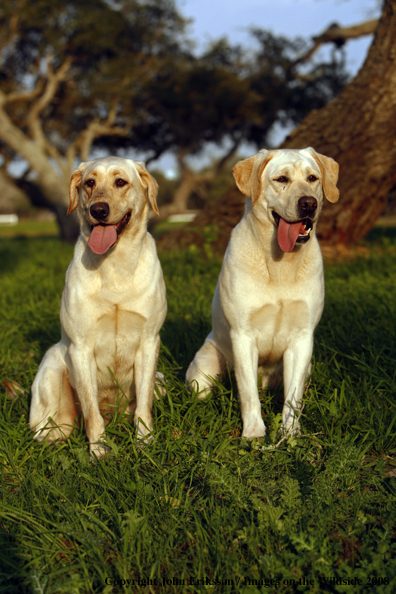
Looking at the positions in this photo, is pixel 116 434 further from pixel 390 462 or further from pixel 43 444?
pixel 390 462

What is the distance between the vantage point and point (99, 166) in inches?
127

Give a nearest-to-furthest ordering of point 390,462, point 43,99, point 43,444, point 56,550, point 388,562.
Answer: point 388,562 < point 56,550 < point 390,462 < point 43,444 < point 43,99

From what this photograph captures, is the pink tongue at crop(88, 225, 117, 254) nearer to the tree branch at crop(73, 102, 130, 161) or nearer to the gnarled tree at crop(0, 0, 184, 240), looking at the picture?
the gnarled tree at crop(0, 0, 184, 240)

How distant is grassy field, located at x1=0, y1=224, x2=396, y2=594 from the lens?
1.95 meters

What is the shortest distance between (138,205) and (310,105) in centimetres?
1611

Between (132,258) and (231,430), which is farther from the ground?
(132,258)

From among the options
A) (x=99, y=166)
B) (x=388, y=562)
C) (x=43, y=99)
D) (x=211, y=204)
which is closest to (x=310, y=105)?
(x=43, y=99)

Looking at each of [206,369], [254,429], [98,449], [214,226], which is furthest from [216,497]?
[214,226]

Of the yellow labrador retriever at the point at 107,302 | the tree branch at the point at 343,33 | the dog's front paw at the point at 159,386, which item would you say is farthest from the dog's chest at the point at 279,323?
the tree branch at the point at 343,33

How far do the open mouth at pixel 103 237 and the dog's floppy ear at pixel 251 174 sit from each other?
701 millimetres

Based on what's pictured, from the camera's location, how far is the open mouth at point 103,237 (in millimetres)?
→ 3014

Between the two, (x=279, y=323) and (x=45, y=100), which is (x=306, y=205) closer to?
(x=279, y=323)

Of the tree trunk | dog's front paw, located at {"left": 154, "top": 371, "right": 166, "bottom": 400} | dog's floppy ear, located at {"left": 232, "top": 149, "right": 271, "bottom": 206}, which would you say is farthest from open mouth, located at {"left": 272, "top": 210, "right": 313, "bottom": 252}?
the tree trunk

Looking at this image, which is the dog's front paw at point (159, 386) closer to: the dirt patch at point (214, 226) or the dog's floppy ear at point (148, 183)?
the dog's floppy ear at point (148, 183)
